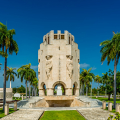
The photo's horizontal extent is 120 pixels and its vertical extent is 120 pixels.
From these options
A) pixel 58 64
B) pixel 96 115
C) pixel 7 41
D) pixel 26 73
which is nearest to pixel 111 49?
pixel 96 115

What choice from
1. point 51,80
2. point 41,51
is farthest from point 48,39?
point 51,80

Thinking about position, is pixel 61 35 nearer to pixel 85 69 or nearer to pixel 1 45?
pixel 1 45

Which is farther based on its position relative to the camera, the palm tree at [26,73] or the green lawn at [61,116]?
the palm tree at [26,73]

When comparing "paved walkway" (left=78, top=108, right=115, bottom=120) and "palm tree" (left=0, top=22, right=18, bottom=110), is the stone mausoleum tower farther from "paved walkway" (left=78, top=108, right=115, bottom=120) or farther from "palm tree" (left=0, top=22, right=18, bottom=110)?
"paved walkway" (left=78, top=108, right=115, bottom=120)

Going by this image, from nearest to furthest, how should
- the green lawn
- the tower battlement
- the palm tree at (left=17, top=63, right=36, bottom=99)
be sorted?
the green lawn < the tower battlement < the palm tree at (left=17, top=63, right=36, bottom=99)

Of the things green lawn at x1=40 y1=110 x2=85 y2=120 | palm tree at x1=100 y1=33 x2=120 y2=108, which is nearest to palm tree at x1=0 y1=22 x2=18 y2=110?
green lawn at x1=40 y1=110 x2=85 y2=120

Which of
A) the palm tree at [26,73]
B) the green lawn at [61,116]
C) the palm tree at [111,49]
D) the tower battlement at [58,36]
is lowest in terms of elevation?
the green lawn at [61,116]

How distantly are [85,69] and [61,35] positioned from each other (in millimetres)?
27100

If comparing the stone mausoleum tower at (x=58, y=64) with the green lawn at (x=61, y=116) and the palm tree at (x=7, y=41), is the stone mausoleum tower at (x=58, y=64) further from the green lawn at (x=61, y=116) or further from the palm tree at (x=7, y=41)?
the green lawn at (x=61, y=116)

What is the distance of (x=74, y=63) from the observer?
1412 inches

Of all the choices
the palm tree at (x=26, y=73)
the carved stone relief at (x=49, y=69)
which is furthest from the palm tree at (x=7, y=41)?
the palm tree at (x=26, y=73)

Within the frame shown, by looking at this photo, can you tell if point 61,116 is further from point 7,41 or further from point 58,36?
point 58,36

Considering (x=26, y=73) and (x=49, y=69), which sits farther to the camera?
(x=26, y=73)

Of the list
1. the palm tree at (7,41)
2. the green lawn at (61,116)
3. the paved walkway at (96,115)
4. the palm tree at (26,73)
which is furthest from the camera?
the palm tree at (26,73)
